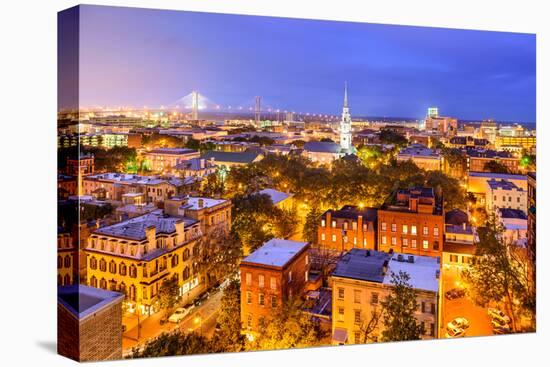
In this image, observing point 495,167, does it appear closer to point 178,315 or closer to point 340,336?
point 340,336

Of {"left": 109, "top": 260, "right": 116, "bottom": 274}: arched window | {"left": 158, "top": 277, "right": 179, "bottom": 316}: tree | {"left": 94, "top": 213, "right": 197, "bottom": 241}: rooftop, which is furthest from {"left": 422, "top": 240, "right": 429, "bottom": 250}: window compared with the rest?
{"left": 109, "top": 260, "right": 116, "bottom": 274}: arched window

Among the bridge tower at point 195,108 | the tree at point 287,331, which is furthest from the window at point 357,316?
the bridge tower at point 195,108

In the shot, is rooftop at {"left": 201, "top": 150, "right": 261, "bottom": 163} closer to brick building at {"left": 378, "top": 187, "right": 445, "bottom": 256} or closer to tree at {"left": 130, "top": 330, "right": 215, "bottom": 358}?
brick building at {"left": 378, "top": 187, "right": 445, "bottom": 256}

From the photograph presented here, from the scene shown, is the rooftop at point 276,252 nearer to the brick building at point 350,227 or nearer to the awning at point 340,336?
the brick building at point 350,227

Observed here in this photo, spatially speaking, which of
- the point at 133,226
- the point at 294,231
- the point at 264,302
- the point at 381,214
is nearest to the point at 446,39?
the point at 381,214

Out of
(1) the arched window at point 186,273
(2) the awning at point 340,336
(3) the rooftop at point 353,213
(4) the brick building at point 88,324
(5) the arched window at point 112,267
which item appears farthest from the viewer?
(3) the rooftop at point 353,213

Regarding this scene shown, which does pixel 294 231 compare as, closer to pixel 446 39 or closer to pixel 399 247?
pixel 399 247

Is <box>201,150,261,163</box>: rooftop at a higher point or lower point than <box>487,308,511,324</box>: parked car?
higher
